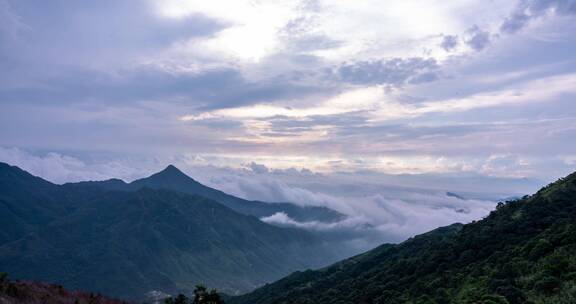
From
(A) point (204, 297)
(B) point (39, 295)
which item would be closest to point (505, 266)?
(A) point (204, 297)

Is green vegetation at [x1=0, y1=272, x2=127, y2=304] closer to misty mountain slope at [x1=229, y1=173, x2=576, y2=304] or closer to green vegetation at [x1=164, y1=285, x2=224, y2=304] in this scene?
green vegetation at [x1=164, y1=285, x2=224, y2=304]

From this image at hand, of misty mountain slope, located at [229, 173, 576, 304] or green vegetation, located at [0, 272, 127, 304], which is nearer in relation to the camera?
green vegetation, located at [0, 272, 127, 304]

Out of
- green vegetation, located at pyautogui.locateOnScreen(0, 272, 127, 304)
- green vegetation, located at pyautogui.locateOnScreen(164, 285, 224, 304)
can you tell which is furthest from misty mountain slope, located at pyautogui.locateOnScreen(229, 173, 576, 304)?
green vegetation, located at pyautogui.locateOnScreen(0, 272, 127, 304)

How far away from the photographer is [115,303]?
35.7 m

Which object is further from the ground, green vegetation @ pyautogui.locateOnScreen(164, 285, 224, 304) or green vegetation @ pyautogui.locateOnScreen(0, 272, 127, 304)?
green vegetation @ pyautogui.locateOnScreen(0, 272, 127, 304)

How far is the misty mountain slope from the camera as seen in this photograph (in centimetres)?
5841

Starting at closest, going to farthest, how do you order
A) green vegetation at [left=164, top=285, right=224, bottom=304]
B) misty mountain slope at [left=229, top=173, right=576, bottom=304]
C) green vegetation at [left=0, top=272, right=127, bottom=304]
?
green vegetation at [left=0, top=272, right=127, bottom=304] → green vegetation at [left=164, top=285, right=224, bottom=304] → misty mountain slope at [left=229, top=173, right=576, bottom=304]

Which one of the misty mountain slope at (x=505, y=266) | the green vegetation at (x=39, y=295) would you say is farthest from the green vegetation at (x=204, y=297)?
the misty mountain slope at (x=505, y=266)

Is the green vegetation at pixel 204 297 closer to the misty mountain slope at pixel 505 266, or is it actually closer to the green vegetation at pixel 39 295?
the green vegetation at pixel 39 295

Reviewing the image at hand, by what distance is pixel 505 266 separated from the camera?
241 feet

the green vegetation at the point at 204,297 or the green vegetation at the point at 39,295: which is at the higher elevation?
the green vegetation at the point at 39,295

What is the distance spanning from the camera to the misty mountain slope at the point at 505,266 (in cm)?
5841

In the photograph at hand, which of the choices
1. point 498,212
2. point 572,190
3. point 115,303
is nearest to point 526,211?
point 572,190

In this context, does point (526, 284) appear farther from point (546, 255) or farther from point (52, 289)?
point (52, 289)
